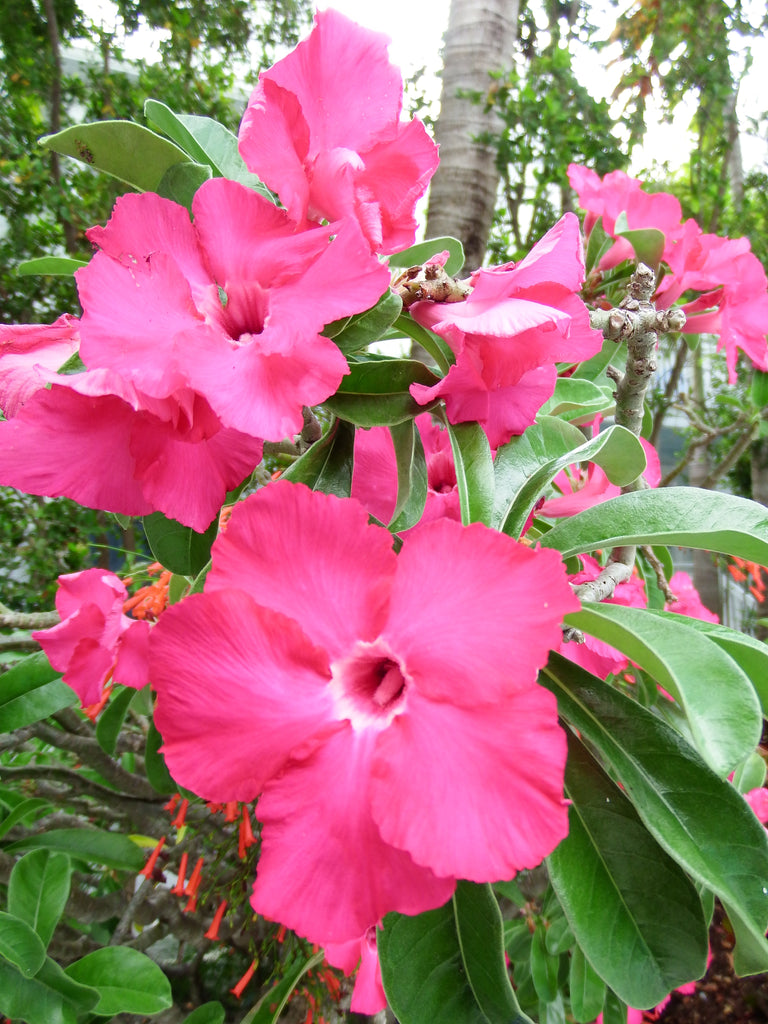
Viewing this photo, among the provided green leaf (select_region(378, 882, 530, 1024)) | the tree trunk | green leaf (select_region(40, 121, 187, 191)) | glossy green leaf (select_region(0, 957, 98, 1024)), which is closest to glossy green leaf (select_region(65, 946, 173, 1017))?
glossy green leaf (select_region(0, 957, 98, 1024))

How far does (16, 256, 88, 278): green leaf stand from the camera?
72cm

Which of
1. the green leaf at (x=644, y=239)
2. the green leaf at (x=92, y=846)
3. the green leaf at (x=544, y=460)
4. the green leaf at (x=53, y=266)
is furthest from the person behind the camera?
the green leaf at (x=92, y=846)

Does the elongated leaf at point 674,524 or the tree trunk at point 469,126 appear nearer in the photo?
the elongated leaf at point 674,524

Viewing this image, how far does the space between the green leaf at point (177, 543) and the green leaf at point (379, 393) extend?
0.15 meters

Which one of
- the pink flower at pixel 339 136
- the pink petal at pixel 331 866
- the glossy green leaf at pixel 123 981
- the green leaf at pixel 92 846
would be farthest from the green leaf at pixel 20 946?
the pink flower at pixel 339 136

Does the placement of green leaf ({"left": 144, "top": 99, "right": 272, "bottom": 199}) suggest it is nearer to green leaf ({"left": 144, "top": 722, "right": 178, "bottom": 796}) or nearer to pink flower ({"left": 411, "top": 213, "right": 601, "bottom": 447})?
pink flower ({"left": 411, "top": 213, "right": 601, "bottom": 447})

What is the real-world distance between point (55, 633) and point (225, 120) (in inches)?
112

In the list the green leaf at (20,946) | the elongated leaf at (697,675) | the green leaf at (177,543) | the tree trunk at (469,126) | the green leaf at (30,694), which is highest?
the tree trunk at (469,126)

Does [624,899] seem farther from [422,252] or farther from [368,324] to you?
[422,252]

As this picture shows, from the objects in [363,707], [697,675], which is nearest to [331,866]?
[363,707]

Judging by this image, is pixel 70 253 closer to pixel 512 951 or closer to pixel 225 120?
pixel 225 120

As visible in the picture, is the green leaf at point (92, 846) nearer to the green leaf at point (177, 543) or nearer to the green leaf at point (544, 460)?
the green leaf at point (177, 543)

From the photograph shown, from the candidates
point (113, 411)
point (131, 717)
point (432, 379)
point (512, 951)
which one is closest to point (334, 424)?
point (432, 379)

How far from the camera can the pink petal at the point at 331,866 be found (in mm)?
391
